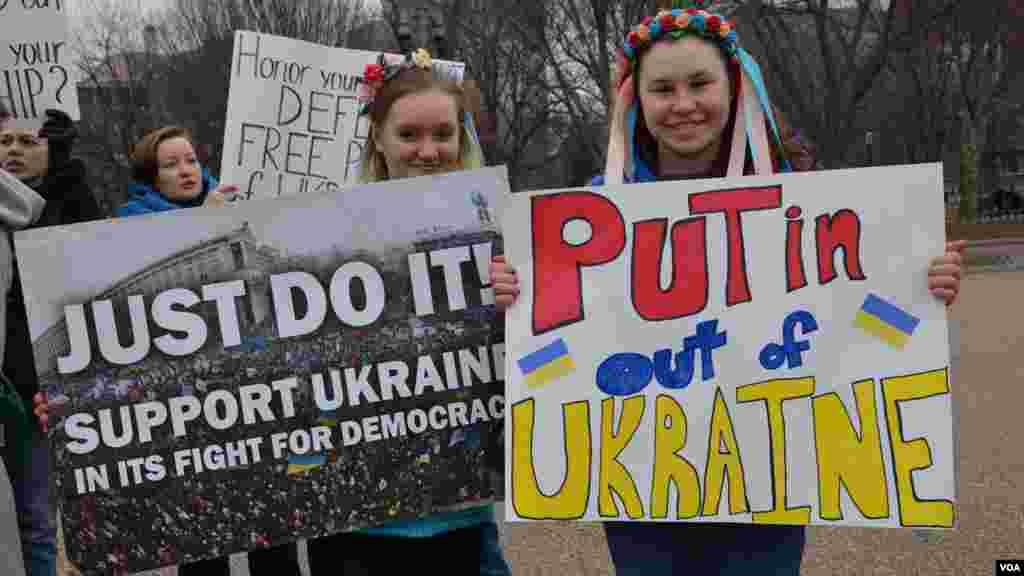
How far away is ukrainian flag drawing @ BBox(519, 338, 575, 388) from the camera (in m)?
2.20

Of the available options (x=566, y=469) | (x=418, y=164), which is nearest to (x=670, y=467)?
(x=566, y=469)

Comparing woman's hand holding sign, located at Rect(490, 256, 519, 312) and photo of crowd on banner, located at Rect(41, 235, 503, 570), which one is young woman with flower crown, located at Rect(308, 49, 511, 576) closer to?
photo of crowd on banner, located at Rect(41, 235, 503, 570)

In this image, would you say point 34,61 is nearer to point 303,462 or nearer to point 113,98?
point 303,462

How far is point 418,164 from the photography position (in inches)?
95.4

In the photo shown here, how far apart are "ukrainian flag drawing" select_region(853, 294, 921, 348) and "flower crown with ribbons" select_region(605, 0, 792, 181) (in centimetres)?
37

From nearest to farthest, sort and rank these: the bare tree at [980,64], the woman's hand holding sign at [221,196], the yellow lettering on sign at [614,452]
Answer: the yellow lettering on sign at [614,452] < the woman's hand holding sign at [221,196] < the bare tree at [980,64]

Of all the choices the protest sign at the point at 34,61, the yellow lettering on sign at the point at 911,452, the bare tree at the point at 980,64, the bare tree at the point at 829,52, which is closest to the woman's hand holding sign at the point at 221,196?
the protest sign at the point at 34,61

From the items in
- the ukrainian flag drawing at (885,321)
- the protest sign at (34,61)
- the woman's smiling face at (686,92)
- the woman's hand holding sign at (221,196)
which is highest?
the protest sign at (34,61)

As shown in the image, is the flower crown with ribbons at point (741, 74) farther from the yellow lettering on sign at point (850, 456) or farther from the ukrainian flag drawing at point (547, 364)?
the yellow lettering on sign at point (850, 456)

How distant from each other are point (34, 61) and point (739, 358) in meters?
2.87

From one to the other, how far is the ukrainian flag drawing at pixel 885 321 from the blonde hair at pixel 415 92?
1007 millimetres

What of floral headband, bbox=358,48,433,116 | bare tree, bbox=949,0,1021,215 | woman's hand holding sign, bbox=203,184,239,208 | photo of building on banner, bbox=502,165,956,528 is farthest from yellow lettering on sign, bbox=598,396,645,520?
bare tree, bbox=949,0,1021,215

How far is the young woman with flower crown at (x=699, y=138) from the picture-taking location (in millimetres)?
2184

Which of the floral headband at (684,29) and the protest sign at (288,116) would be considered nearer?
the floral headband at (684,29)
